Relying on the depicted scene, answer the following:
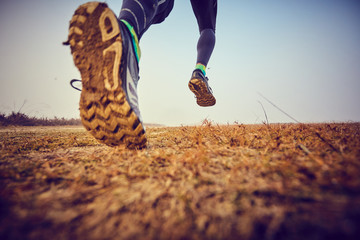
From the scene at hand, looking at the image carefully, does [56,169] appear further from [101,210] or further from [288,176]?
[288,176]

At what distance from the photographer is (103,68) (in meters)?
1.10

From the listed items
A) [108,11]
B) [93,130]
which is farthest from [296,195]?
[108,11]

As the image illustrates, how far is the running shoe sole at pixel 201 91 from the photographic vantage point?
2.27m

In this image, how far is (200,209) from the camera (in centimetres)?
50

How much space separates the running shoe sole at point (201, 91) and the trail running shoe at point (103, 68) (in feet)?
4.27

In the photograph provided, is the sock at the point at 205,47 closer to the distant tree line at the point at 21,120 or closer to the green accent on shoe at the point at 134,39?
the green accent on shoe at the point at 134,39

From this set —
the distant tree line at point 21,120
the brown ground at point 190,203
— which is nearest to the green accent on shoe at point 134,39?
the brown ground at point 190,203

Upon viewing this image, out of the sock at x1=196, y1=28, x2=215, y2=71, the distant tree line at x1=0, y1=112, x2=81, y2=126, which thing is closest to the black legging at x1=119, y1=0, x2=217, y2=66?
the sock at x1=196, y1=28, x2=215, y2=71

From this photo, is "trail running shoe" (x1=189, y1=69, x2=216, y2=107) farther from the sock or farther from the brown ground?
the brown ground

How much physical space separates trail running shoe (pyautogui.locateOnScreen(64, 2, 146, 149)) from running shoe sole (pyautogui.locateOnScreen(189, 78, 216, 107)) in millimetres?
1300

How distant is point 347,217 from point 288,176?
0.25 metres

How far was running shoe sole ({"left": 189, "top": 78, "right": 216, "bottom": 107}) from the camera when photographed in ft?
7.43

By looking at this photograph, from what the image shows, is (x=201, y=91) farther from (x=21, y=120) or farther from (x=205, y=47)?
(x=21, y=120)

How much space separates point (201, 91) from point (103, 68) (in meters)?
1.67
